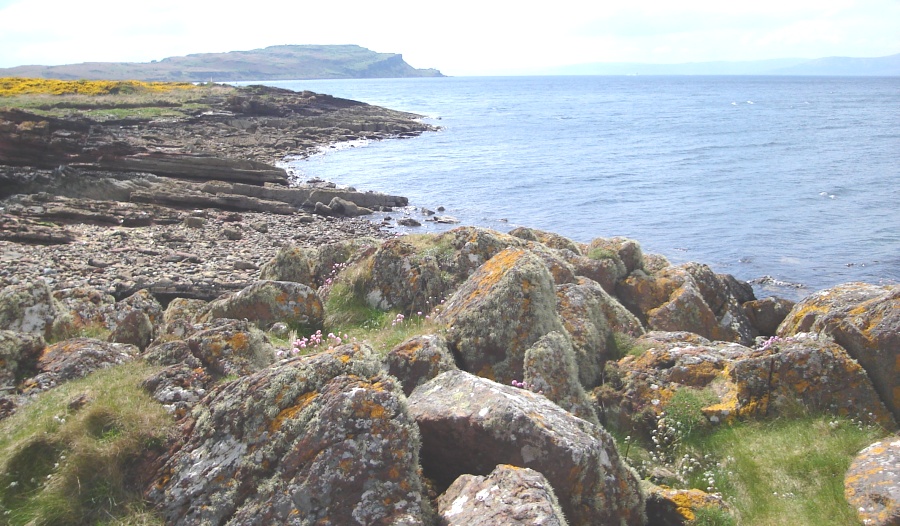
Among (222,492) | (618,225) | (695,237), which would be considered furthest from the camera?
(618,225)

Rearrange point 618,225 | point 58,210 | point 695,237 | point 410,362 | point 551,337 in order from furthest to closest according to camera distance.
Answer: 1. point 618,225
2. point 695,237
3. point 58,210
4. point 551,337
5. point 410,362

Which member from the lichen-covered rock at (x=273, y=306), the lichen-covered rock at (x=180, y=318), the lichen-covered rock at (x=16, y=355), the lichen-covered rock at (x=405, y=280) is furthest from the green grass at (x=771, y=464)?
the lichen-covered rock at (x=16, y=355)

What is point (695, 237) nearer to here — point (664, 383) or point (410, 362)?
point (664, 383)

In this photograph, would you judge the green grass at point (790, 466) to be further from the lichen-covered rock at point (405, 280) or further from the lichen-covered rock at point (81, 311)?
the lichen-covered rock at point (81, 311)

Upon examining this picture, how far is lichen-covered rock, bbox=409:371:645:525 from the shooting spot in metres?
5.29

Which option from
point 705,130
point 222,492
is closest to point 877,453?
point 222,492

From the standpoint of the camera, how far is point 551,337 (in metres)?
8.05

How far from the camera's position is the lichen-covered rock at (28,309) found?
30.2 feet

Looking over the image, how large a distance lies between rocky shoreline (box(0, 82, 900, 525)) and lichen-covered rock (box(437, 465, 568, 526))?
17 mm

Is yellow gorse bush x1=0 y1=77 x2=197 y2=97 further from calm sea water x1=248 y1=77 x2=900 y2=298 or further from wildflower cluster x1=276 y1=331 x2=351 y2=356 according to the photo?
wildflower cluster x1=276 y1=331 x2=351 y2=356

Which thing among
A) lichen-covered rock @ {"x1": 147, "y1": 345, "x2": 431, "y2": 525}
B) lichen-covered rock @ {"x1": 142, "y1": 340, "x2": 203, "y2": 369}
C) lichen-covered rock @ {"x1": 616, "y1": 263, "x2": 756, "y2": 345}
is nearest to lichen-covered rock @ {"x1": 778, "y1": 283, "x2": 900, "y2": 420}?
lichen-covered rock @ {"x1": 616, "y1": 263, "x2": 756, "y2": 345}

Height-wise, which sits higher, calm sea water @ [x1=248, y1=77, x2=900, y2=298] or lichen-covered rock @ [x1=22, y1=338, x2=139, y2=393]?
lichen-covered rock @ [x1=22, y1=338, x2=139, y2=393]

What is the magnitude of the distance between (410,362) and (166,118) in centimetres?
6688

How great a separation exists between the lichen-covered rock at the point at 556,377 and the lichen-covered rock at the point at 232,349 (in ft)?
10.5
